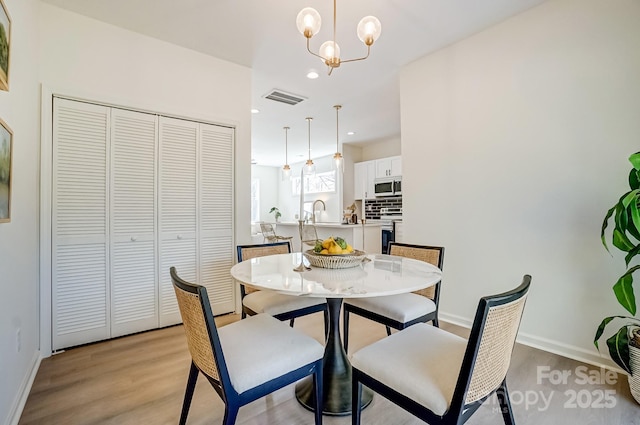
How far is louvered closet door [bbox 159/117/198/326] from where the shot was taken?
2.76 meters

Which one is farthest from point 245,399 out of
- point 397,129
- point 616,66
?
point 397,129

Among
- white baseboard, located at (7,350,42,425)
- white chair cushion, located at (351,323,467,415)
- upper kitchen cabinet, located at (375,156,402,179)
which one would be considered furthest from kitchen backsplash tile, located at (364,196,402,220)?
white baseboard, located at (7,350,42,425)

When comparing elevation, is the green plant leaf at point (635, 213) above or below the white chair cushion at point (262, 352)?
above

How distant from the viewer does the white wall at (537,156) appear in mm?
2033

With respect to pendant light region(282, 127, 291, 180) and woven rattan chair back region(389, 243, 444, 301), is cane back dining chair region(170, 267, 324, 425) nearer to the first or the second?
woven rattan chair back region(389, 243, 444, 301)

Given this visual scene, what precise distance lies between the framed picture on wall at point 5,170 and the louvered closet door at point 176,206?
1220mm

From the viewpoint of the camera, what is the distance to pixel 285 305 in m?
1.93

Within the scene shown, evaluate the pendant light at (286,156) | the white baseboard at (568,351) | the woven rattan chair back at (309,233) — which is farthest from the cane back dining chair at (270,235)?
the white baseboard at (568,351)

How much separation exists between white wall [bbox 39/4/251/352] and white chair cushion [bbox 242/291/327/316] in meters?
1.28

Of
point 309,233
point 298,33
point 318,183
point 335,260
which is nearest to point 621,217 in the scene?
point 335,260

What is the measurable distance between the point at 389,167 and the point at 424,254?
4175 mm

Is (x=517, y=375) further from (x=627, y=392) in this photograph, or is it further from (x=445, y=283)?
(x=445, y=283)

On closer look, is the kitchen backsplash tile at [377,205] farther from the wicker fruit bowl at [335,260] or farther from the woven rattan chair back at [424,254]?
the wicker fruit bowl at [335,260]

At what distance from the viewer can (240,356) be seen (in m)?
1.24
